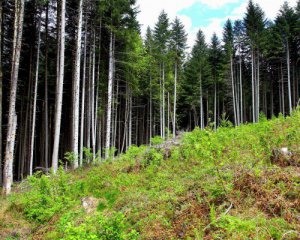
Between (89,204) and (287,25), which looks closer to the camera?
(89,204)

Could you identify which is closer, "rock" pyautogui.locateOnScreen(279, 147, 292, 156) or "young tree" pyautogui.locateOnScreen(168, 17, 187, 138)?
"rock" pyautogui.locateOnScreen(279, 147, 292, 156)

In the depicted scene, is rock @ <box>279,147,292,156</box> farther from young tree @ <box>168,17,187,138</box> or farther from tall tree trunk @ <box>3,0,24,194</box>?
young tree @ <box>168,17,187,138</box>

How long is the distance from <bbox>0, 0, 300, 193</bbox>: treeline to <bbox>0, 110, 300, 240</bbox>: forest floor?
370cm

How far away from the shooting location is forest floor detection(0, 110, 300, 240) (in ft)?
12.0

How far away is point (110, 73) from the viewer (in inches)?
644

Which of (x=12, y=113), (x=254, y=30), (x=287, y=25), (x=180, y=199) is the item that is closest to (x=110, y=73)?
(x=12, y=113)

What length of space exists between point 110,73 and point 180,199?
42.4ft

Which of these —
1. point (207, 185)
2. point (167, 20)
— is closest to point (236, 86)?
point (167, 20)

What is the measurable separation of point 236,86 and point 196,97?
6.53 metres

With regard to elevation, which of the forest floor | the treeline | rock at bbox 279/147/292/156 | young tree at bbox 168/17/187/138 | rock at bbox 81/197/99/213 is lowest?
rock at bbox 81/197/99/213

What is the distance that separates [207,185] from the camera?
195 inches

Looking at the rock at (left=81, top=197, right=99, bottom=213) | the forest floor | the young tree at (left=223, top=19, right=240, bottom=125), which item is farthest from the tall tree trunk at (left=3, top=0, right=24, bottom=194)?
the young tree at (left=223, top=19, right=240, bottom=125)

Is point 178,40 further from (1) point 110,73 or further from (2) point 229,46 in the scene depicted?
(1) point 110,73

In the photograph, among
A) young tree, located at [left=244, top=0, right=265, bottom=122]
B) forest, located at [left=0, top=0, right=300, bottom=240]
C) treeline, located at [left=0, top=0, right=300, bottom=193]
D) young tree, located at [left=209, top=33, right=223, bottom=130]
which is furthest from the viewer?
young tree, located at [left=209, top=33, right=223, bottom=130]
